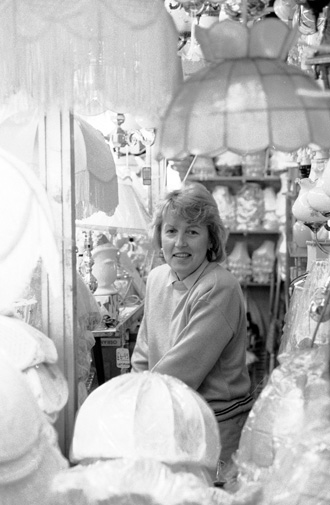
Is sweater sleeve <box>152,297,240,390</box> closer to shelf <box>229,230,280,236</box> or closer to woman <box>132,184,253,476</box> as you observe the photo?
woman <box>132,184,253,476</box>

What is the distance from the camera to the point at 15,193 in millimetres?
1211

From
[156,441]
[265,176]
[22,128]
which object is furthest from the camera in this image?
[265,176]

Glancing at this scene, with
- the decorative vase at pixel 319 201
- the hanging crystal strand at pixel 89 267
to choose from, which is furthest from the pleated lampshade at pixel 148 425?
the hanging crystal strand at pixel 89 267

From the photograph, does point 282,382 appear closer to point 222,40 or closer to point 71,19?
point 222,40

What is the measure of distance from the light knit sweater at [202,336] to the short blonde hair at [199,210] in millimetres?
51

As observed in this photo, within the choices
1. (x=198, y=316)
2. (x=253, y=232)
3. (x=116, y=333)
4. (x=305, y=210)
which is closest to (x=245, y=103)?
(x=198, y=316)

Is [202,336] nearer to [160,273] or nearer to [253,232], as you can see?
[160,273]

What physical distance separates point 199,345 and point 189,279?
14.2 inches

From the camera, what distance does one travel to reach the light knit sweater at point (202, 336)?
165 cm

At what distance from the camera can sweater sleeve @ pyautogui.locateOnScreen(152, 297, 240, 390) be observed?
64.1 inches

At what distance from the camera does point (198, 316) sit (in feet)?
5.45

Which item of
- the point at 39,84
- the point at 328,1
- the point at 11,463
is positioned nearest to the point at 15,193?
the point at 39,84

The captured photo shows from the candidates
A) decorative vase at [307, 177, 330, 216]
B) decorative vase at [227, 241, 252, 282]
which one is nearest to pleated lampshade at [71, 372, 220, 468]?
decorative vase at [307, 177, 330, 216]

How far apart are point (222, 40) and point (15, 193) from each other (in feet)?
1.26
